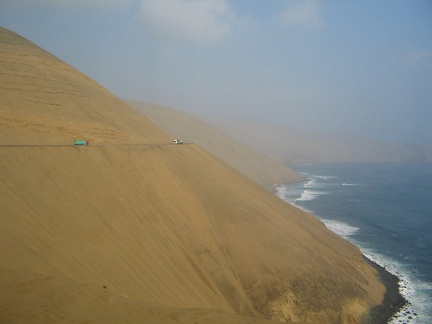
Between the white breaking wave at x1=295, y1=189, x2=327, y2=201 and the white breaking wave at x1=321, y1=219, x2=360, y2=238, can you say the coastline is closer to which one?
the white breaking wave at x1=321, y1=219, x2=360, y2=238

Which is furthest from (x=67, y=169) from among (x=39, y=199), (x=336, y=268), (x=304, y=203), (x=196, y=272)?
(x=304, y=203)

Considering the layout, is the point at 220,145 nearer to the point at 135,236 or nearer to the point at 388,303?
the point at 388,303

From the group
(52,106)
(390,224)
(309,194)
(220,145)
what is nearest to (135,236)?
(52,106)

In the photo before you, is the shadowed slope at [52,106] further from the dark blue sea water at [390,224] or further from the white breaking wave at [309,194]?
the white breaking wave at [309,194]

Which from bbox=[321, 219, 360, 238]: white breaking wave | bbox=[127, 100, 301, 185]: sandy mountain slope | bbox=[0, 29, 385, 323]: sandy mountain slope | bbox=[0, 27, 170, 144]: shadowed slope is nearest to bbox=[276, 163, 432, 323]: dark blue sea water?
bbox=[321, 219, 360, 238]: white breaking wave

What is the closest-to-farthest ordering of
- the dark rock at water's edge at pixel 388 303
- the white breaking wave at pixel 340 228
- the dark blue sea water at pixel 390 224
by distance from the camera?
the dark rock at water's edge at pixel 388 303 < the dark blue sea water at pixel 390 224 < the white breaking wave at pixel 340 228

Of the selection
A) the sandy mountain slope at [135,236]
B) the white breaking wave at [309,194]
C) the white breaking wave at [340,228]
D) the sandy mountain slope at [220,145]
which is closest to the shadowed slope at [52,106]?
the sandy mountain slope at [135,236]

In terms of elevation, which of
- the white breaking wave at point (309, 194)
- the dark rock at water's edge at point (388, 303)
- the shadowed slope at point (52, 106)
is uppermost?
the shadowed slope at point (52, 106)
